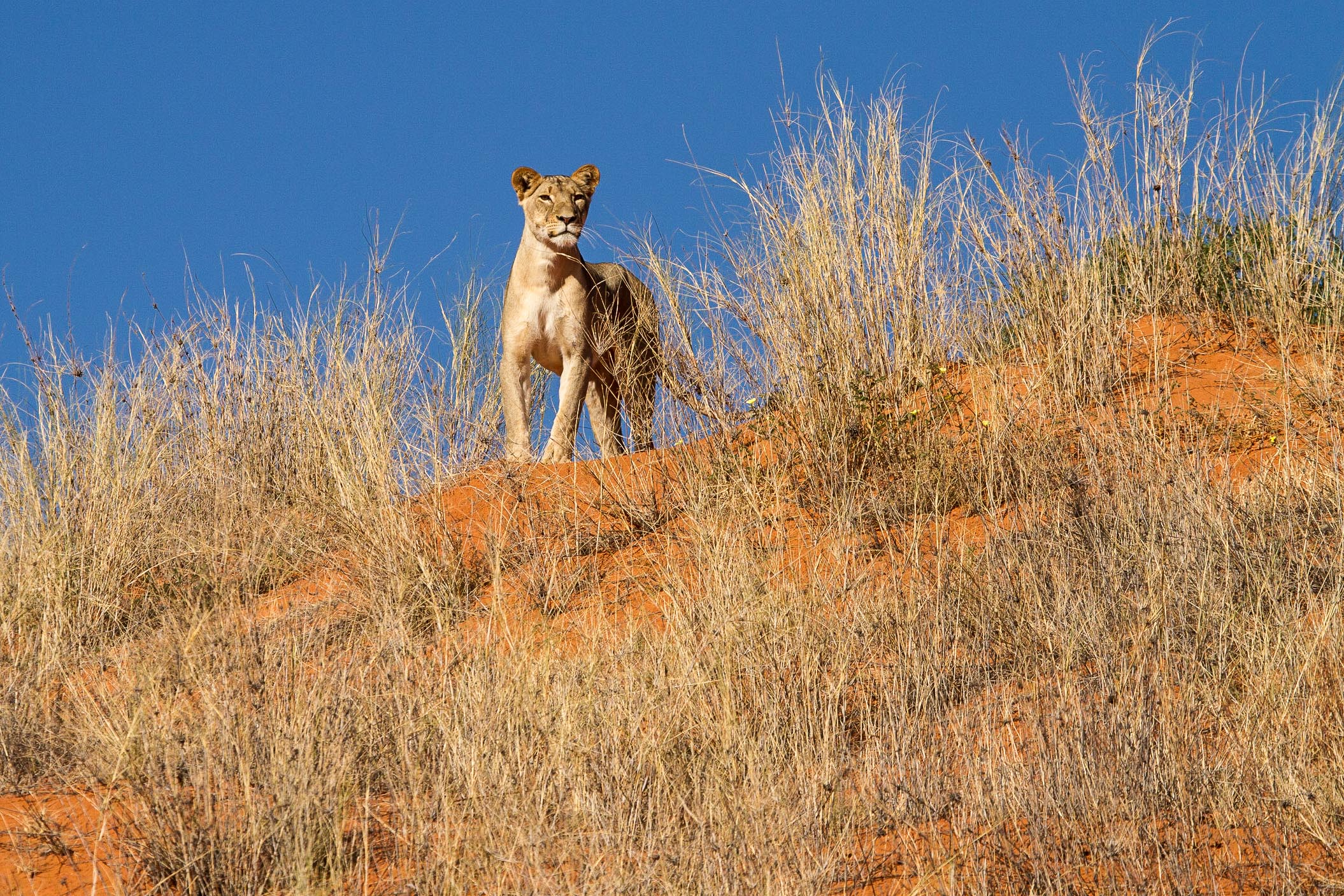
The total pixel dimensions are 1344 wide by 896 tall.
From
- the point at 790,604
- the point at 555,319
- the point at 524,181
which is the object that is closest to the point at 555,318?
the point at 555,319

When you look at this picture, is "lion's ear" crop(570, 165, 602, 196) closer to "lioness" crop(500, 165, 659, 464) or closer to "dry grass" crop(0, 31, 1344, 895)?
"lioness" crop(500, 165, 659, 464)

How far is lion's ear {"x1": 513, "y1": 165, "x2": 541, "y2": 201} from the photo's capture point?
803cm

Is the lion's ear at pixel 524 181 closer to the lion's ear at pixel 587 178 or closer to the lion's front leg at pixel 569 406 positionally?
the lion's ear at pixel 587 178

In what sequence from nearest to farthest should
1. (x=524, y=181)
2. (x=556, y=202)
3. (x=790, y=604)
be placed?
(x=790, y=604), (x=556, y=202), (x=524, y=181)

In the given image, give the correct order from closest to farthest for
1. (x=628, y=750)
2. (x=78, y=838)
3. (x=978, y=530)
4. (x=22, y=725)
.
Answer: (x=78, y=838) → (x=628, y=750) → (x=22, y=725) → (x=978, y=530)

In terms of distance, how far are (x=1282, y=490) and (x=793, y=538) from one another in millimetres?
2084

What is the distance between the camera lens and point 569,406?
784cm

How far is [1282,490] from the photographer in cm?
525

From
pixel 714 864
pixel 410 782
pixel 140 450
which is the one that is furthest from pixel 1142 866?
pixel 140 450

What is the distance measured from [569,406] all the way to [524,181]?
4.93ft

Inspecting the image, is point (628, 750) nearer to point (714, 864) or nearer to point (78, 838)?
A: point (714, 864)

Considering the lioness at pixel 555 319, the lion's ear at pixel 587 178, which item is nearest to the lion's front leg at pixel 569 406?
the lioness at pixel 555 319

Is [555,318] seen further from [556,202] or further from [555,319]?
[556,202]

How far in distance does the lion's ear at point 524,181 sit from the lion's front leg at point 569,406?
113cm
